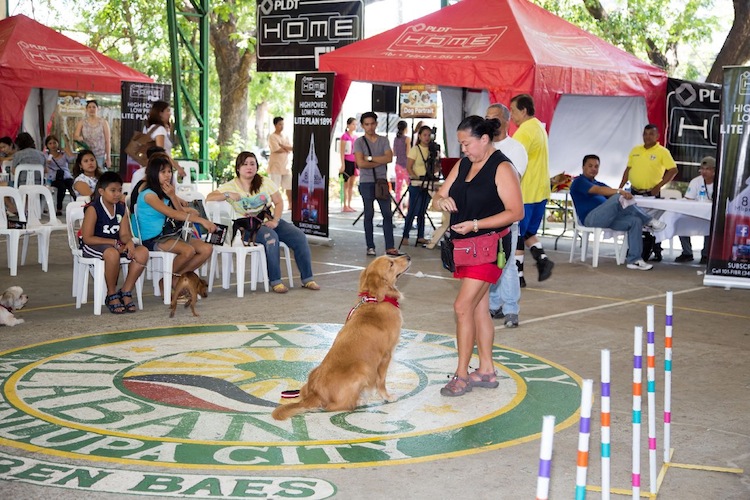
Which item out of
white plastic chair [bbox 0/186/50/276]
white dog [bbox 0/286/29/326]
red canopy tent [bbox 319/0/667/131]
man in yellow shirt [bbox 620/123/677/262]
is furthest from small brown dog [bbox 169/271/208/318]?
man in yellow shirt [bbox 620/123/677/262]

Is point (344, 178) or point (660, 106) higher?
point (660, 106)

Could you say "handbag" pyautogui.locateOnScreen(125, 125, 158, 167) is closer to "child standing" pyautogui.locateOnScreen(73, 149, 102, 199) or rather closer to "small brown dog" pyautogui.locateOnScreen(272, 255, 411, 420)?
"child standing" pyautogui.locateOnScreen(73, 149, 102, 199)

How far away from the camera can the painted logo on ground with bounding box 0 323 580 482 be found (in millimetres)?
5309

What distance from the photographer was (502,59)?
13203 mm

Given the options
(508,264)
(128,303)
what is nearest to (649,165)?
(508,264)

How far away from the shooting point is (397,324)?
6215mm

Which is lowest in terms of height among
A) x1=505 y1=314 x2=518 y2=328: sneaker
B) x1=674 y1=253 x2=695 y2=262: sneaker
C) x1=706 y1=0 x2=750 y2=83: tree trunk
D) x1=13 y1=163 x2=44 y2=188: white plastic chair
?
x1=505 y1=314 x2=518 y2=328: sneaker

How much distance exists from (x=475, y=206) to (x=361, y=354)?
1289 millimetres

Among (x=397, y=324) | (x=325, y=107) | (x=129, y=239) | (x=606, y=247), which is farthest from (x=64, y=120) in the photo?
(x=397, y=324)

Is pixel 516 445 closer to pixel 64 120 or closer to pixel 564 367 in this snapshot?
pixel 564 367

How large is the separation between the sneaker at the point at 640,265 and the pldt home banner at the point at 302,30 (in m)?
6.93

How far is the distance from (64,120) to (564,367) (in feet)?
65.1

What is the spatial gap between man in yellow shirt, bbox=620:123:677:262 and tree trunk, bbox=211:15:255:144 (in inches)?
552

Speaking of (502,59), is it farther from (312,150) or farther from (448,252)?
(448,252)
